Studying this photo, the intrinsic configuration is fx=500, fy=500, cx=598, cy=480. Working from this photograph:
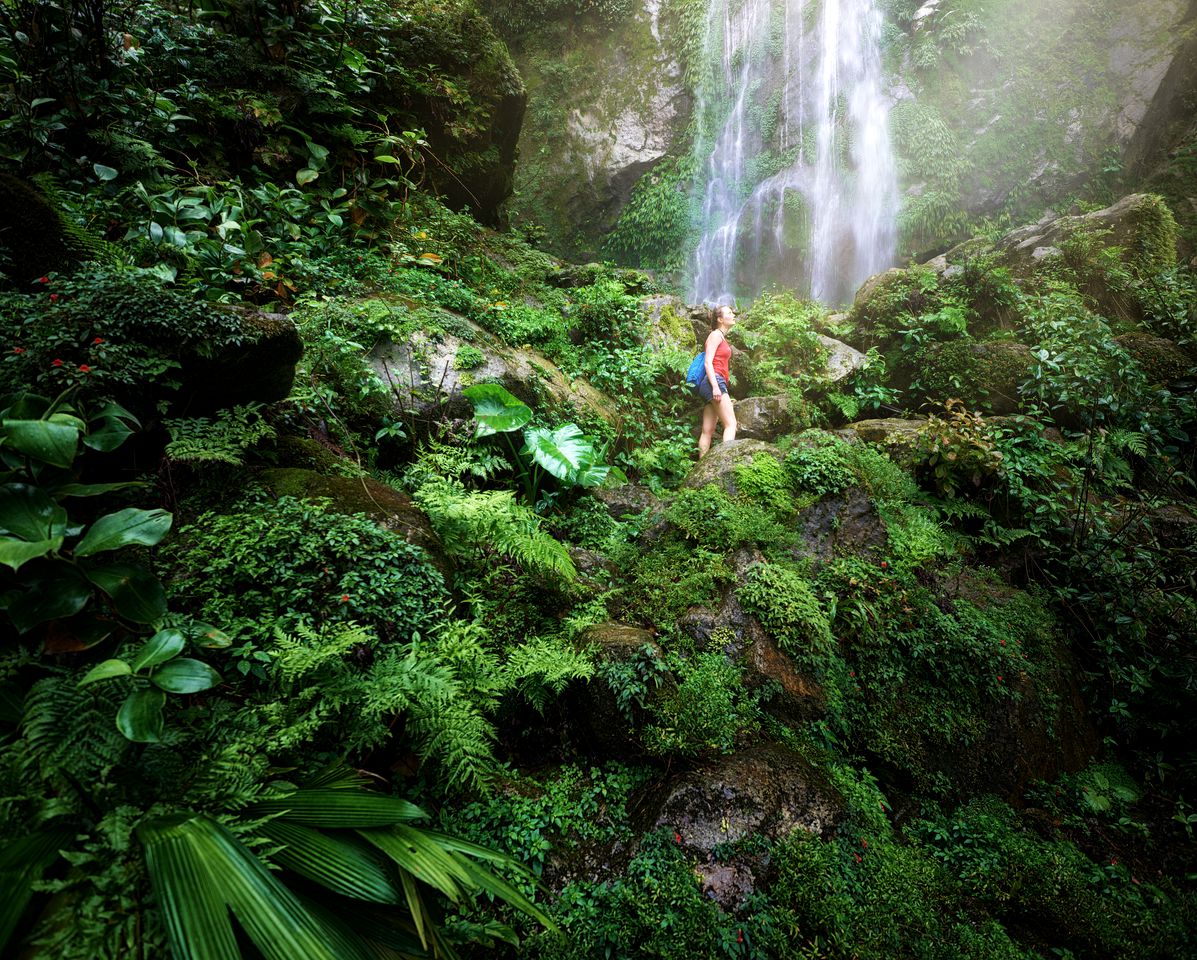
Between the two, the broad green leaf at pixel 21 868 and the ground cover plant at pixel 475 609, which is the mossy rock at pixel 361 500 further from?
the broad green leaf at pixel 21 868

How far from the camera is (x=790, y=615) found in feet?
10.7

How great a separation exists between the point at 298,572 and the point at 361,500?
708 millimetres

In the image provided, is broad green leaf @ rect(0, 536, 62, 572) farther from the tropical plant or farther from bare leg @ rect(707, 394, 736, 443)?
bare leg @ rect(707, 394, 736, 443)

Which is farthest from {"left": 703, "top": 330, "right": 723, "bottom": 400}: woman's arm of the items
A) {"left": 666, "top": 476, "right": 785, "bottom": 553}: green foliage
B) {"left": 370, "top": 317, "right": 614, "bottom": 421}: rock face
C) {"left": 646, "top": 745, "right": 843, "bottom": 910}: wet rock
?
{"left": 646, "top": 745, "right": 843, "bottom": 910}: wet rock

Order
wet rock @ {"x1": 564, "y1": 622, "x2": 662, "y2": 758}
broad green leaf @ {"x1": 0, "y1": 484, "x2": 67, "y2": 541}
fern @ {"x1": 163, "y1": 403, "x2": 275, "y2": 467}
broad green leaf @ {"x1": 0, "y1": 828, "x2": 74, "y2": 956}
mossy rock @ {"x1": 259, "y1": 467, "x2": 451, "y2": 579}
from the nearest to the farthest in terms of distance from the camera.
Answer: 1. broad green leaf @ {"x1": 0, "y1": 828, "x2": 74, "y2": 956}
2. broad green leaf @ {"x1": 0, "y1": 484, "x2": 67, "y2": 541}
3. fern @ {"x1": 163, "y1": 403, "x2": 275, "y2": 467}
4. wet rock @ {"x1": 564, "y1": 622, "x2": 662, "y2": 758}
5. mossy rock @ {"x1": 259, "y1": 467, "x2": 451, "y2": 579}

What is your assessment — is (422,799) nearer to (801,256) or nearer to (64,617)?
(64,617)

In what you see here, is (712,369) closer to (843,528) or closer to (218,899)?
(843,528)

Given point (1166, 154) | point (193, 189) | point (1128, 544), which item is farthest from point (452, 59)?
point (1166, 154)

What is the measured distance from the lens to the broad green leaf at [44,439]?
68.7 inches

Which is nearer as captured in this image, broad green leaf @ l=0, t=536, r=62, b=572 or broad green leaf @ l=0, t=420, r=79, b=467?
broad green leaf @ l=0, t=536, r=62, b=572

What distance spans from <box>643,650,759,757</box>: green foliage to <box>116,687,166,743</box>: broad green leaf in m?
2.07

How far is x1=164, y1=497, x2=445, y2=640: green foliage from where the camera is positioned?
2.25 metres

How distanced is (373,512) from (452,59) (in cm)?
827

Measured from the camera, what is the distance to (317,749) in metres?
2.08
